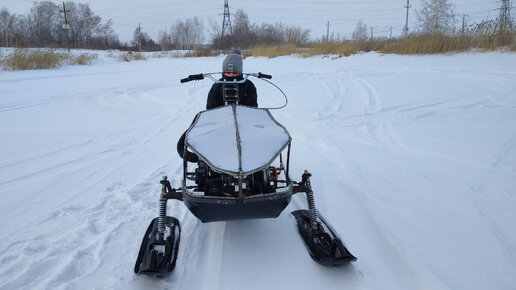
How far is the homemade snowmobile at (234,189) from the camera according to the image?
2.42 m

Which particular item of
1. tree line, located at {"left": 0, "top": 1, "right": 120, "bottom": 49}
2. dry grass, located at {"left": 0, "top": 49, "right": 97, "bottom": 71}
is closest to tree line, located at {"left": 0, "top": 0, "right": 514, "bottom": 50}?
tree line, located at {"left": 0, "top": 1, "right": 120, "bottom": 49}

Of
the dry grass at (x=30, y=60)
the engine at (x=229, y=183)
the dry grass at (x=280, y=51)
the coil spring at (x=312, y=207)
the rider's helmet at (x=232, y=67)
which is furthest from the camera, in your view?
the dry grass at (x=280, y=51)

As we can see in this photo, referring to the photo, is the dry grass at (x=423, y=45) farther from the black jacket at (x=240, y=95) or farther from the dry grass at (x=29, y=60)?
the dry grass at (x=29, y=60)

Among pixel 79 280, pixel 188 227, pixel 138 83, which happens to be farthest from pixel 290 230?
pixel 138 83

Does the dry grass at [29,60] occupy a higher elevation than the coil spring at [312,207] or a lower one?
higher

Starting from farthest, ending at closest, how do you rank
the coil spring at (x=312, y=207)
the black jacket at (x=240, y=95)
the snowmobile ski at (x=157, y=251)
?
the black jacket at (x=240, y=95)
the coil spring at (x=312, y=207)
the snowmobile ski at (x=157, y=251)

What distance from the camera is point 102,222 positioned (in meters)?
3.15

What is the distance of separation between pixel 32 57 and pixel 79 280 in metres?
16.4

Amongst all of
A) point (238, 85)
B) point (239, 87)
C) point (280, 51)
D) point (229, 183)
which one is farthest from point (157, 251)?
point (280, 51)

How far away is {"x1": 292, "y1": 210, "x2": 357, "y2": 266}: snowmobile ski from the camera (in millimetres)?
2494

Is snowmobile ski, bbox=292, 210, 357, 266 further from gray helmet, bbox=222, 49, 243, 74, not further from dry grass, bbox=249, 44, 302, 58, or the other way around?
dry grass, bbox=249, 44, 302, 58

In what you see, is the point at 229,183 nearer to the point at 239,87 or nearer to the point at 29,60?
the point at 239,87

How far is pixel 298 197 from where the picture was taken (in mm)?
3785

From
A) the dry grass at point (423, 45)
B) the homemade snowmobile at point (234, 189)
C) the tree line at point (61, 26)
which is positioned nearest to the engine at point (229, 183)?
the homemade snowmobile at point (234, 189)
